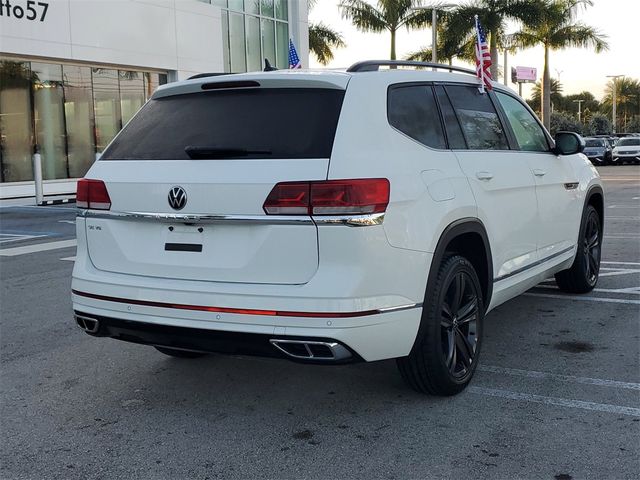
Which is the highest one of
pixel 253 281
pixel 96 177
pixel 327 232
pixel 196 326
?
pixel 96 177

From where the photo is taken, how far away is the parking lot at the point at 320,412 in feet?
11.3

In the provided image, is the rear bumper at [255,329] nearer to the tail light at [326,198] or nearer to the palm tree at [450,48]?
the tail light at [326,198]

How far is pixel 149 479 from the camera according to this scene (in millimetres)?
3318

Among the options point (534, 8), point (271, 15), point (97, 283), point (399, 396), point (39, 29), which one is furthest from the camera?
point (534, 8)

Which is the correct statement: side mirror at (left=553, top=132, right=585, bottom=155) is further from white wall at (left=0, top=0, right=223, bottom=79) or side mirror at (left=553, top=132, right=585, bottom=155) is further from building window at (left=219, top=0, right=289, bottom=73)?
building window at (left=219, top=0, right=289, bottom=73)

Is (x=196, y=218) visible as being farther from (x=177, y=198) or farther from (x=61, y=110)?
(x=61, y=110)

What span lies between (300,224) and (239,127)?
0.70 meters

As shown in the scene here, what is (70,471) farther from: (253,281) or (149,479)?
(253,281)

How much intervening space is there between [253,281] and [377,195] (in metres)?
0.71

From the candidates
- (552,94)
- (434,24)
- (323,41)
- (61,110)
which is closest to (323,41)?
(323,41)

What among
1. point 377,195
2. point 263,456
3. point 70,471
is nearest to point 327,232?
point 377,195

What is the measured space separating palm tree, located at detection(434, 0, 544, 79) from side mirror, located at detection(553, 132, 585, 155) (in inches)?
1287

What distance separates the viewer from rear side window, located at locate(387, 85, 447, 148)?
13.1 ft

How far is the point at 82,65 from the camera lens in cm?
2378
